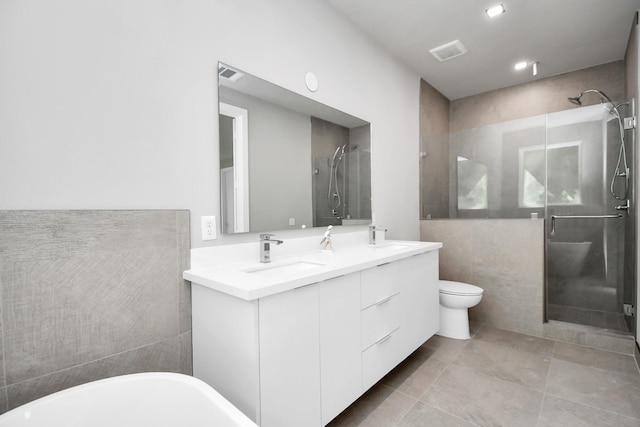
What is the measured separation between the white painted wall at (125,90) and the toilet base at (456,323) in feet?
6.24

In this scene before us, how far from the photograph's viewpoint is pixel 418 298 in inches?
82.4

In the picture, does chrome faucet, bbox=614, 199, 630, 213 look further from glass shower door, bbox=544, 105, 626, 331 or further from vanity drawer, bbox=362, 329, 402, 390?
vanity drawer, bbox=362, 329, 402, 390

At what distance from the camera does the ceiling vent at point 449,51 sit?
2.73m

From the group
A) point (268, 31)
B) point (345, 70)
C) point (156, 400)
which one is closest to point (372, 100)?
point (345, 70)

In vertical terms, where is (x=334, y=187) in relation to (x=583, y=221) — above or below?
above

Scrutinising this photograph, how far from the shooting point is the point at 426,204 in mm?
3357

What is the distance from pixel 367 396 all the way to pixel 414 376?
15.5 inches

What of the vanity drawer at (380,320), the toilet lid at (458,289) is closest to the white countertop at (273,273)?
the vanity drawer at (380,320)

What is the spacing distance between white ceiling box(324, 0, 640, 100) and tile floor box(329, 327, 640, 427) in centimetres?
258

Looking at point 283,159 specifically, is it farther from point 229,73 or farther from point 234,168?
point 229,73

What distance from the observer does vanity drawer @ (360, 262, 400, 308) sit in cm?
158

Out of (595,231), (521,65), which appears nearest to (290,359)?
(595,231)

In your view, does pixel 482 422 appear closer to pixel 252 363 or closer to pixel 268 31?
pixel 252 363

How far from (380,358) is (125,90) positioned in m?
1.78
